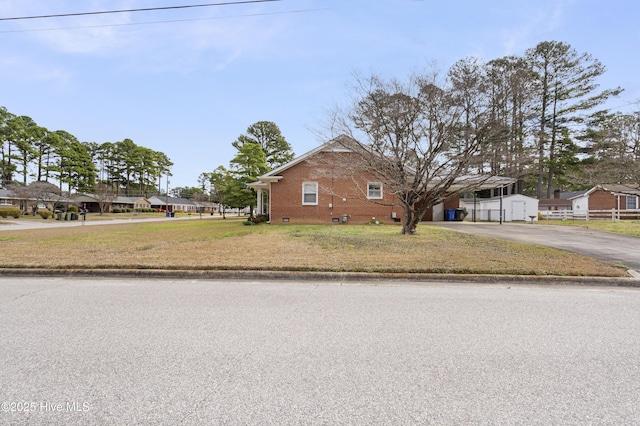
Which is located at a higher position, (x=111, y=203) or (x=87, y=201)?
(x=87, y=201)

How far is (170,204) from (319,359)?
77.6 m

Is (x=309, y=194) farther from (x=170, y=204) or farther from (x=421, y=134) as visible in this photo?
(x=170, y=204)

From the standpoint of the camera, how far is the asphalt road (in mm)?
2146

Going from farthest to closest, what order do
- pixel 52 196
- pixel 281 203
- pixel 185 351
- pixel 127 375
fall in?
1. pixel 52 196
2. pixel 281 203
3. pixel 185 351
4. pixel 127 375

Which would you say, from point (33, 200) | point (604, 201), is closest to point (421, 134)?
point (604, 201)

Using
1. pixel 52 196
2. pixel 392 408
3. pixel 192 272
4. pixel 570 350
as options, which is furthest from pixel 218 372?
pixel 52 196

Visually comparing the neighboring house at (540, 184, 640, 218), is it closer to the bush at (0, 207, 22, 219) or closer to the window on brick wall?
the window on brick wall

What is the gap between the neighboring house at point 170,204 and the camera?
234ft

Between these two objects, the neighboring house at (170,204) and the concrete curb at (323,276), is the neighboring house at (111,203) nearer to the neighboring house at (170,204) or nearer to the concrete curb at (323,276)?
the neighboring house at (170,204)

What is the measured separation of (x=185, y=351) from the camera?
120 inches

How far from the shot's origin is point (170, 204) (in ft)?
239

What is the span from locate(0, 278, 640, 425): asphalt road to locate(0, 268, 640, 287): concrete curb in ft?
2.83

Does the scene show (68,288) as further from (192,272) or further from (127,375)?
(127,375)

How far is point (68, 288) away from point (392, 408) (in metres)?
5.70
